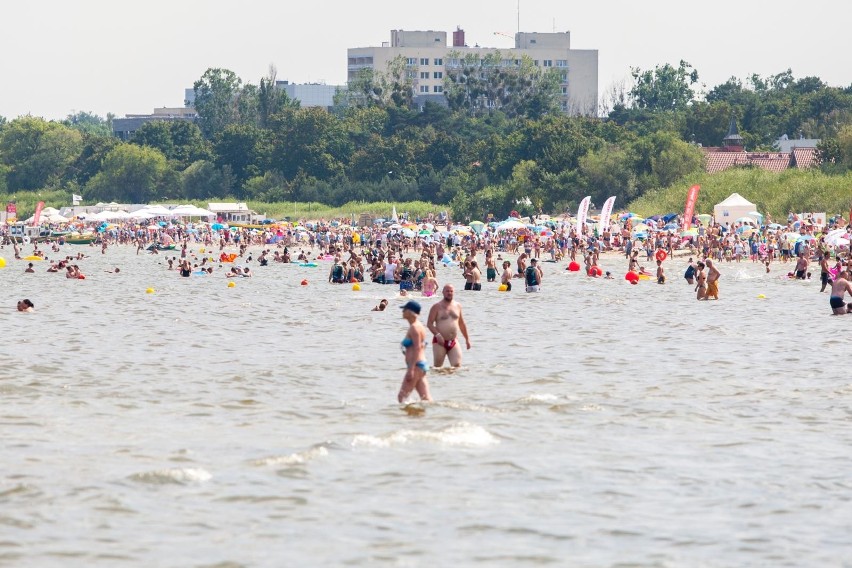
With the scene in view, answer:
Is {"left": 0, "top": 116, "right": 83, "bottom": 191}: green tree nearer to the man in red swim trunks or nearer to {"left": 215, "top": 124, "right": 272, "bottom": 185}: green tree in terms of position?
{"left": 215, "top": 124, "right": 272, "bottom": 185}: green tree

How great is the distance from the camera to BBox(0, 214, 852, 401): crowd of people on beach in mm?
35469

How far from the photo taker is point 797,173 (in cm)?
7619

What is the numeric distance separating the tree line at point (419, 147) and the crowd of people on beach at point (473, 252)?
34.5 feet

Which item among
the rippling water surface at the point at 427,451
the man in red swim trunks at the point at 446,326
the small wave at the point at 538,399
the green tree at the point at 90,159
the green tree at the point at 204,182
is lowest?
the rippling water surface at the point at 427,451

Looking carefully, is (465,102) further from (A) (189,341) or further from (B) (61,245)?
(A) (189,341)

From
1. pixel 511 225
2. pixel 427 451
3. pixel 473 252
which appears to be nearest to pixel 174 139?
pixel 511 225

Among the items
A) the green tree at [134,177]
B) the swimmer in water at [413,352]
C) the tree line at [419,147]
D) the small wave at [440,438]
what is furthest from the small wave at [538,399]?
the green tree at [134,177]

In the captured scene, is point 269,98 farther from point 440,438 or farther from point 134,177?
point 440,438

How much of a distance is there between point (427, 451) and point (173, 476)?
2.68 metres

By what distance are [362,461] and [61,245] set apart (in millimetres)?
86687

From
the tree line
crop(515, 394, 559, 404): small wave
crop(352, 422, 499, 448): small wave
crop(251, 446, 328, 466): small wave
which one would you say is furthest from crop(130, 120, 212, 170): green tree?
crop(251, 446, 328, 466): small wave

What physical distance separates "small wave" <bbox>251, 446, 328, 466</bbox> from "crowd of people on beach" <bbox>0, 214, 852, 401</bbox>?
2.34 meters

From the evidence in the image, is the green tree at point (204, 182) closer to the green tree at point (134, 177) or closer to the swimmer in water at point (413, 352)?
the green tree at point (134, 177)

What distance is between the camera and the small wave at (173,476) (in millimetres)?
12234
